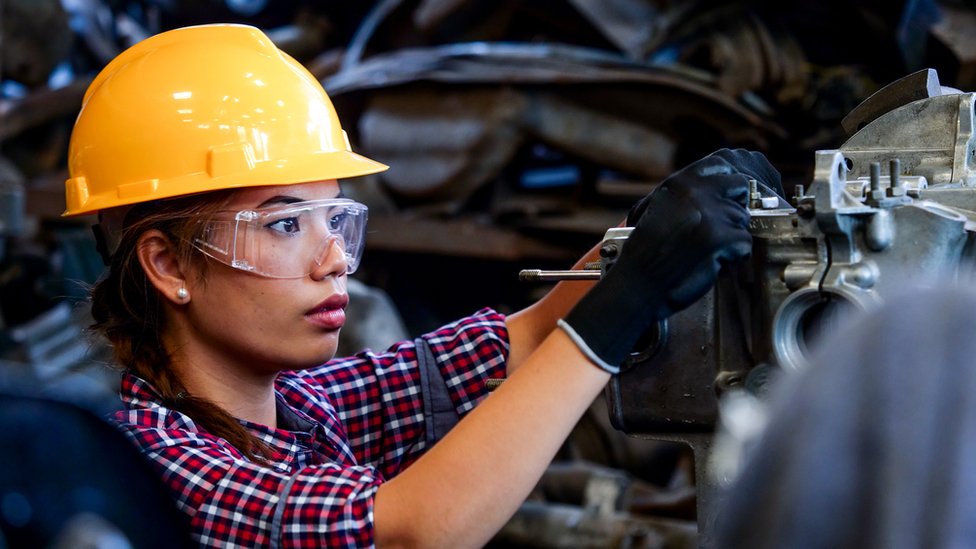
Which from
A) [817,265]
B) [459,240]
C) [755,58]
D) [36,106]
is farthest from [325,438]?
[36,106]

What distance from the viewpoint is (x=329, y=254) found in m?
1.51

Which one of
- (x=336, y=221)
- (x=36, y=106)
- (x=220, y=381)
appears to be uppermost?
(x=36, y=106)

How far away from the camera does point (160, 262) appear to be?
1.58 metres

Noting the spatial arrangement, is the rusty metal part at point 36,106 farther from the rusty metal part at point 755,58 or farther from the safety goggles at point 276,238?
the safety goggles at point 276,238

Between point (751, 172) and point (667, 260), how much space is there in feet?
1.11

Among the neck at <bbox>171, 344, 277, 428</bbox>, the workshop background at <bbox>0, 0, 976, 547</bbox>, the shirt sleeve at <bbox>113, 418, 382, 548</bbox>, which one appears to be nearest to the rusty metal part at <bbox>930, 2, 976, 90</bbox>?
the workshop background at <bbox>0, 0, 976, 547</bbox>

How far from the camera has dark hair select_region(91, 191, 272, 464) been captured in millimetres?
1499

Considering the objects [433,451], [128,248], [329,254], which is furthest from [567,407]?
[128,248]

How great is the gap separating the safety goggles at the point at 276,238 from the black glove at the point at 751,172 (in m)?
0.39

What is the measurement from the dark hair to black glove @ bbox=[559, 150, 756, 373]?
0.52 metres

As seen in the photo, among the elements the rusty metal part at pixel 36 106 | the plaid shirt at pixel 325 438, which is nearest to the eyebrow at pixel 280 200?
the plaid shirt at pixel 325 438

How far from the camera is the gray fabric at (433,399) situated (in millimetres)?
1748

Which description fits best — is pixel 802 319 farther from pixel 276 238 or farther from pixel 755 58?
pixel 755 58

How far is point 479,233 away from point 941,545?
4.00m
